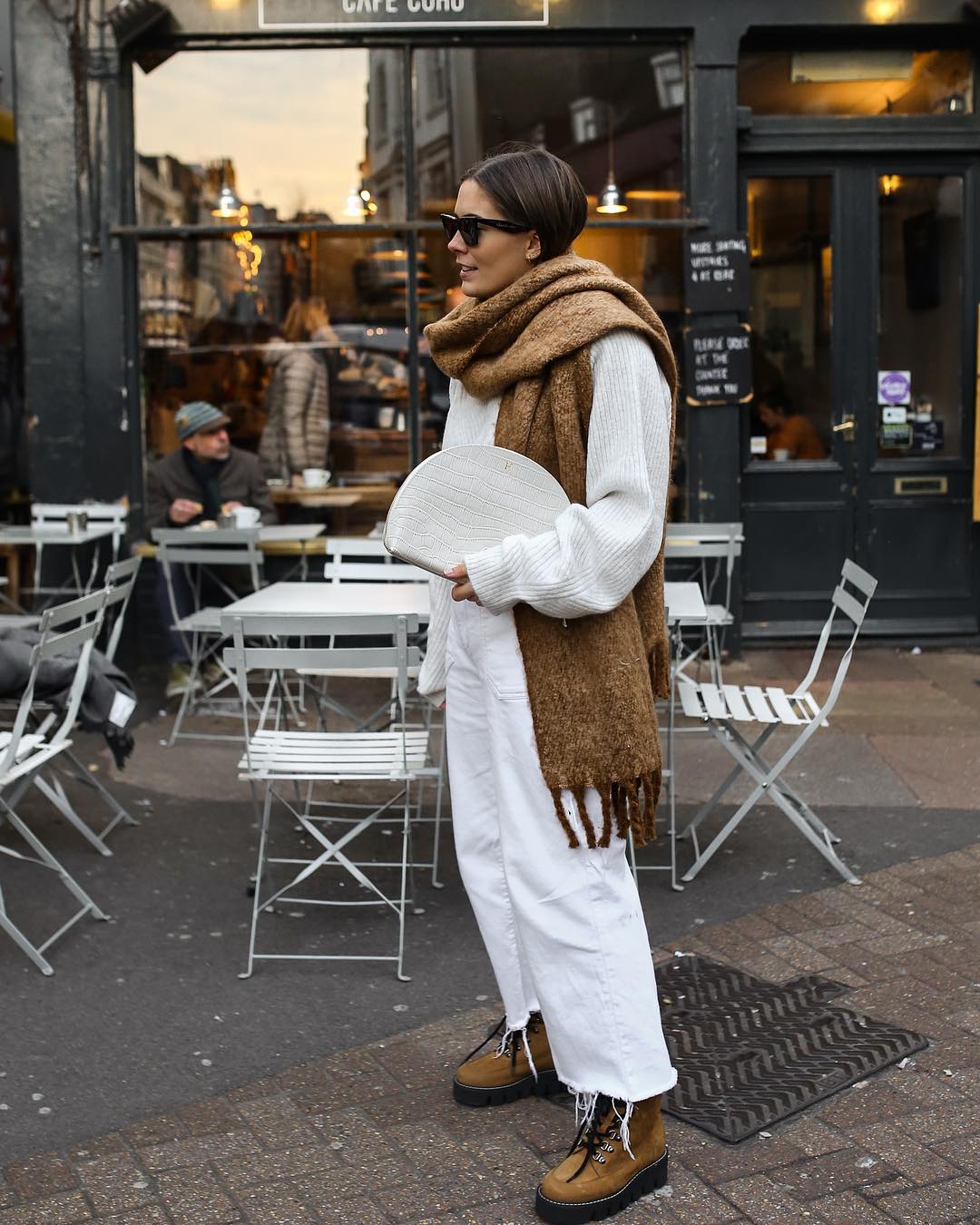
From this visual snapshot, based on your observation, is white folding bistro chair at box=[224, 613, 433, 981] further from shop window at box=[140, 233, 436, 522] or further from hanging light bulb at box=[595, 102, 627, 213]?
hanging light bulb at box=[595, 102, 627, 213]

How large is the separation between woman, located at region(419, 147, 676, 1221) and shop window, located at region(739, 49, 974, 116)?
622 centimetres

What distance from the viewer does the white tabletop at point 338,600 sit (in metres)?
5.26

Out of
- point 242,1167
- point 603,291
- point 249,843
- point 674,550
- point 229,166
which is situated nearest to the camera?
point 603,291

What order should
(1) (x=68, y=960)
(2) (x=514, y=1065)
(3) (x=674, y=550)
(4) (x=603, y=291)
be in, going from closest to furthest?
(4) (x=603, y=291) → (2) (x=514, y=1065) → (1) (x=68, y=960) → (3) (x=674, y=550)

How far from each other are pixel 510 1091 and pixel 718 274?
6024mm

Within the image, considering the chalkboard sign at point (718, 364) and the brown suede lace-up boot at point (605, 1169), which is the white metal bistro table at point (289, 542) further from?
the brown suede lace-up boot at point (605, 1169)

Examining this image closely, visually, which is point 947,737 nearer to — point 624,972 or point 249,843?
point 249,843

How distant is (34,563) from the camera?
9.05 meters

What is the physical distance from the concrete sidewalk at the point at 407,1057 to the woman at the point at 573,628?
31cm

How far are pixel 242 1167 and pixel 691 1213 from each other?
0.95m

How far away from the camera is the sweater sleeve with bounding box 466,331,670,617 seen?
2793mm

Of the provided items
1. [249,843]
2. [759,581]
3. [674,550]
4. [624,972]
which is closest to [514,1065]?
[624,972]

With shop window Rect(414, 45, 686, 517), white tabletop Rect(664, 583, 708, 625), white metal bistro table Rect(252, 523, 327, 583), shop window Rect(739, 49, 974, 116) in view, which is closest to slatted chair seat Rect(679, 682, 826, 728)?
white tabletop Rect(664, 583, 708, 625)

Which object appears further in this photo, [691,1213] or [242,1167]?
[242,1167]
